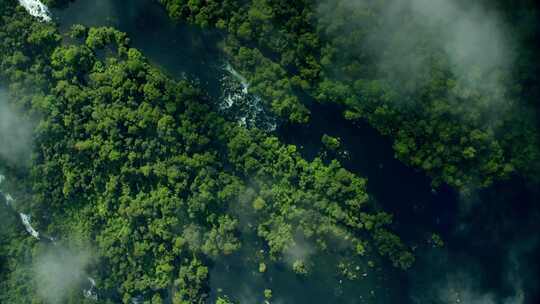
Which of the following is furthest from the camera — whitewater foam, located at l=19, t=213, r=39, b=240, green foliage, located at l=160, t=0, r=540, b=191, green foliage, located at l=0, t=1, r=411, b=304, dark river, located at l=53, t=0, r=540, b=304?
whitewater foam, located at l=19, t=213, r=39, b=240

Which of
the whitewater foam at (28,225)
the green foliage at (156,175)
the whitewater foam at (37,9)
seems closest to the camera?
the green foliage at (156,175)

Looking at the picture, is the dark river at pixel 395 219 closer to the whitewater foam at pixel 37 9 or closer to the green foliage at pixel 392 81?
the whitewater foam at pixel 37 9

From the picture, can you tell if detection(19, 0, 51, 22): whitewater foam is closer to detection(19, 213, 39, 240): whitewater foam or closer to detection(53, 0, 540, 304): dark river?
detection(53, 0, 540, 304): dark river

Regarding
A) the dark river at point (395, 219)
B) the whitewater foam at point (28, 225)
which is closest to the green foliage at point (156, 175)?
the dark river at point (395, 219)

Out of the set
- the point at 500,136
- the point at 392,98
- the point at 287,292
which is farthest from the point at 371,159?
the point at 287,292

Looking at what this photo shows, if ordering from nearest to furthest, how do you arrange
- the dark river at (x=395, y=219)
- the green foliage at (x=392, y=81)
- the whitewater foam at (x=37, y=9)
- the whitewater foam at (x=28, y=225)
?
the green foliage at (x=392, y=81) → the dark river at (x=395, y=219) → the whitewater foam at (x=37, y=9) → the whitewater foam at (x=28, y=225)

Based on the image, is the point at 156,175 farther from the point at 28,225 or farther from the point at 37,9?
the point at 37,9

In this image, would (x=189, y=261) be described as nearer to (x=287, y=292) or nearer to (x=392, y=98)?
(x=287, y=292)

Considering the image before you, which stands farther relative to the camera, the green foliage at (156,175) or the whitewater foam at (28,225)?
the whitewater foam at (28,225)

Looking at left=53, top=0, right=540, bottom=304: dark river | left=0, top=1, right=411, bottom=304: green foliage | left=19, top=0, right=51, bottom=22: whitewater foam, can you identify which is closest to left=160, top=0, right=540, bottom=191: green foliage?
left=0, top=1, right=411, bottom=304: green foliage
